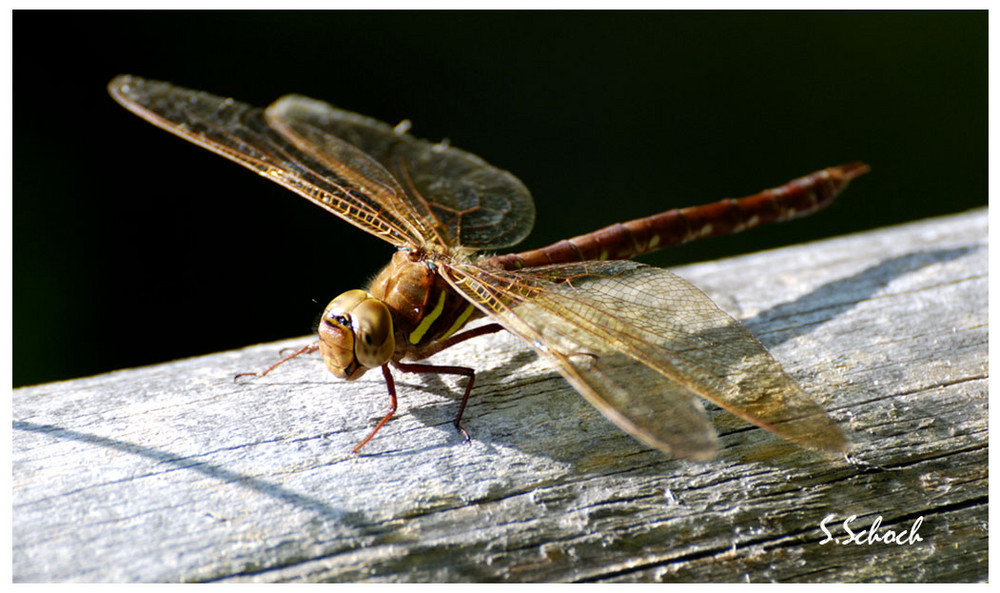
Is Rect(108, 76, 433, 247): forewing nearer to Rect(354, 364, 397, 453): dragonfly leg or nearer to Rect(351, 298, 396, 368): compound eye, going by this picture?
Rect(351, 298, 396, 368): compound eye

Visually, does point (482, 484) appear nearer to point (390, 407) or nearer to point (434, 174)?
point (390, 407)

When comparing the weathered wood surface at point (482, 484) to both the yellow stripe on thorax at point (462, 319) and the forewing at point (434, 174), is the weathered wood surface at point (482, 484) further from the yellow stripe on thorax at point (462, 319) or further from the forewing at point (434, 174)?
the forewing at point (434, 174)

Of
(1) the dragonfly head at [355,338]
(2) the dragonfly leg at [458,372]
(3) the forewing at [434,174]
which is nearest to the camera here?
(2) the dragonfly leg at [458,372]

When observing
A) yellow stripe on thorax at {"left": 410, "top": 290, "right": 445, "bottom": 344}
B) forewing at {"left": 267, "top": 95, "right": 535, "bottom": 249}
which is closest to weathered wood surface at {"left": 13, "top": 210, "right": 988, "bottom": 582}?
yellow stripe on thorax at {"left": 410, "top": 290, "right": 445, "bottom": 344}

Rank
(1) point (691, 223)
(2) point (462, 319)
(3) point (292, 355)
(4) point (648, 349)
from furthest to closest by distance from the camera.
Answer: (1) point (691, 223) → (2) point (462, 319) → (3) point (292, 355) → (4) point (648, 349)

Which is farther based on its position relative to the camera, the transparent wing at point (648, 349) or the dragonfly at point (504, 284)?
the dragonfly at point (504, 284)

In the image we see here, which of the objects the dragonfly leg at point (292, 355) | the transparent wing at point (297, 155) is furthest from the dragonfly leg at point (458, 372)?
the transparent wing at point (297, 155)

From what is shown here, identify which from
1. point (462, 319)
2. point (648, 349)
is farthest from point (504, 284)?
point (648, 349)
